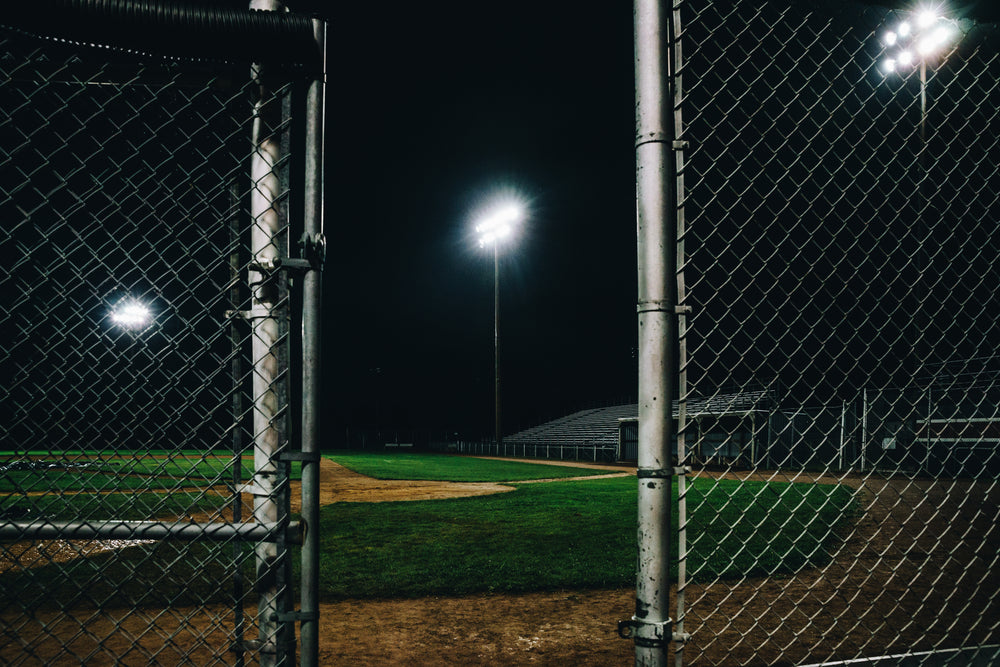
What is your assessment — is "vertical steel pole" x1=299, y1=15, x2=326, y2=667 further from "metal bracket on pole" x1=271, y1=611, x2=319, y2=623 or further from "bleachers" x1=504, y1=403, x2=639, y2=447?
"bleachers" x1=504, y1=403, x2=639, y2=447

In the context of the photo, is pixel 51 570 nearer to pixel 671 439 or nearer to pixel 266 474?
pixel 266 474

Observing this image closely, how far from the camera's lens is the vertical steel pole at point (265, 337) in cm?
187

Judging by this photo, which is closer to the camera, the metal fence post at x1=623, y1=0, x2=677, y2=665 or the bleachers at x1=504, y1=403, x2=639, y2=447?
the metal fence post at x1=623, y1=0, x2=677, y2=665

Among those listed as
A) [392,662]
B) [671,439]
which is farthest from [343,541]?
[671,439]

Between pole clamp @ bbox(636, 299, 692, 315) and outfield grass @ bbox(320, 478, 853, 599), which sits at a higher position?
A: pole clamp @ bbox(636, 299, 692, 315)

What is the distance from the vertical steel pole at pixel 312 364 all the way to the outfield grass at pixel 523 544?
1815mm

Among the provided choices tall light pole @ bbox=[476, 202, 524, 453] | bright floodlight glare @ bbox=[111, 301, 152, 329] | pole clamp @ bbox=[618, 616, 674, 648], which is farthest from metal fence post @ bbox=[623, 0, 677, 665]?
tall light pole @ bbox=[476, 202, 524, 453]

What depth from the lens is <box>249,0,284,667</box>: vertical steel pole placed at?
1874 millimetres

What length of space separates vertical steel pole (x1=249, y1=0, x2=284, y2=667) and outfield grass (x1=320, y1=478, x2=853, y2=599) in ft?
6.17

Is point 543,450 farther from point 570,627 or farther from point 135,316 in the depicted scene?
point 135,316

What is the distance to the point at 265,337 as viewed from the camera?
1989 mm

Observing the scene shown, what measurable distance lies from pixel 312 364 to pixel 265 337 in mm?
321

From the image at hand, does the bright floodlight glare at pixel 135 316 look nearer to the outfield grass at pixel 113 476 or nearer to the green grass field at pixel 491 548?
the outfield grass at pixel 113 476

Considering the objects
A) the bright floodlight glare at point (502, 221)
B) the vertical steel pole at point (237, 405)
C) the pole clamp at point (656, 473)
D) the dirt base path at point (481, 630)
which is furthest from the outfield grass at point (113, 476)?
the bright floodlight glare at point (502, 221)
